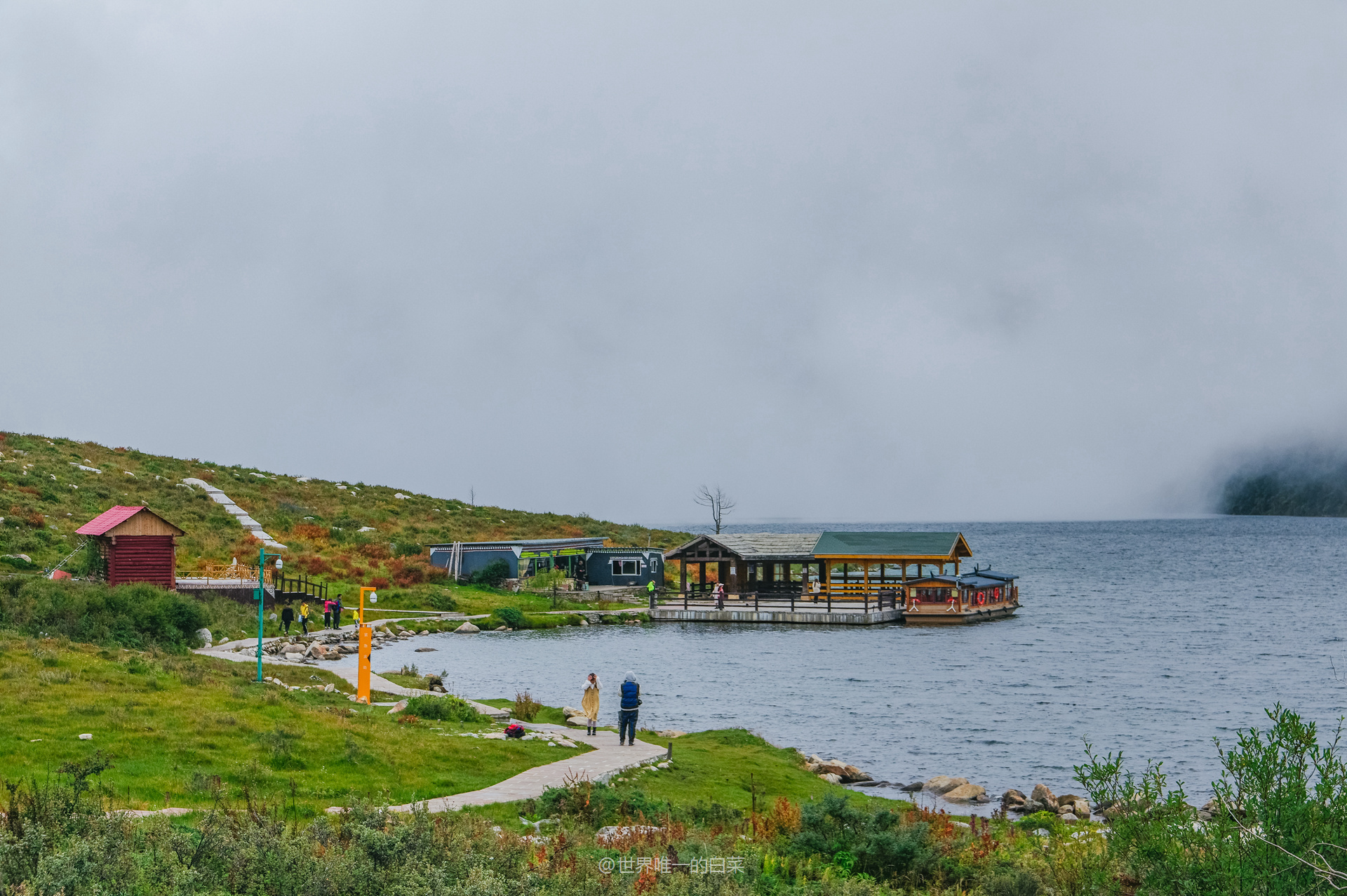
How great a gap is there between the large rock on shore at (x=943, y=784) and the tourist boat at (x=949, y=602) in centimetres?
3706

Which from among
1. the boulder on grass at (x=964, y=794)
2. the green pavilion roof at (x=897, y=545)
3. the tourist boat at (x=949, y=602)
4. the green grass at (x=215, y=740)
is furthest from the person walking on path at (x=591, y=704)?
the green pavilion roof at (x=897, y=545)

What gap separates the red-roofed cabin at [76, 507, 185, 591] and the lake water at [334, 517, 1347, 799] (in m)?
9.30

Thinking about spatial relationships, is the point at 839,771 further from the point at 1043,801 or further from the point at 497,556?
the point at 497,556

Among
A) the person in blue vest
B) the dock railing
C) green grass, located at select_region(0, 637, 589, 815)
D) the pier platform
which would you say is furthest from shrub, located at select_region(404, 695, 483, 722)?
the pier platform

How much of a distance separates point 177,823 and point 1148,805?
1099cm

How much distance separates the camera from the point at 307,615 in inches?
1761

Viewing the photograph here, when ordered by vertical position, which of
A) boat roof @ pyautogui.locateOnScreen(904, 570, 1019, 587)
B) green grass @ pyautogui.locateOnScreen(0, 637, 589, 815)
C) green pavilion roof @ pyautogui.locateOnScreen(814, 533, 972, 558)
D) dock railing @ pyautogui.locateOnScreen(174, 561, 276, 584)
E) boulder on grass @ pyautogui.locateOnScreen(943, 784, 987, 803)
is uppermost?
green pavilion roof @ pyautogui.locateOnScreen(814, 533, 972, 558)

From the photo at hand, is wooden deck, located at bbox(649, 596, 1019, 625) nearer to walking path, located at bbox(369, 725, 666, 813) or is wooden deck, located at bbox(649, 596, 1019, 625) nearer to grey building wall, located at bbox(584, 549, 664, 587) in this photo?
grey building wall, located at bbox(584, 549, 664, 587)

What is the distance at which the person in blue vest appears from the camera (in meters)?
23.1

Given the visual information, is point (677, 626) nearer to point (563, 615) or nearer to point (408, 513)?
point (563, 615)

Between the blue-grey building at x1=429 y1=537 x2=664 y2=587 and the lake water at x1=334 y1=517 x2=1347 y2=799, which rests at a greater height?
the blue-grey building at x1=429 y1=537 x2=664 y2=587

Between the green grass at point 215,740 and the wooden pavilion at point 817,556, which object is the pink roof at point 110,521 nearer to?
the green grass at point 215,740

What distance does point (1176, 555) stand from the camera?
452ft

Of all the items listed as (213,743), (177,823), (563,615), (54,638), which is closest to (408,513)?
(563,615)
